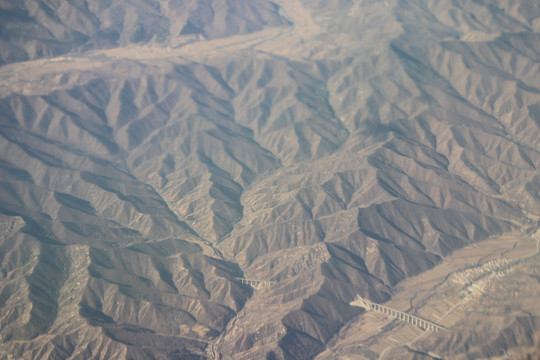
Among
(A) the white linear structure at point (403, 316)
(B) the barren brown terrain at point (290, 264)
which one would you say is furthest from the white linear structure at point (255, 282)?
(A) the white linear structure at point (403, 316)

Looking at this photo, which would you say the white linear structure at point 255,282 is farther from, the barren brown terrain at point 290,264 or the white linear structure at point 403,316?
the white linear structure at point 403,316

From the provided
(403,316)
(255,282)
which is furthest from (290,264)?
(403,316)

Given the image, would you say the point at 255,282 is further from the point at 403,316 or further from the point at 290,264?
the point at 403,316

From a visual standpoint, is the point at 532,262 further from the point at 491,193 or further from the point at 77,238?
the point at 77,238

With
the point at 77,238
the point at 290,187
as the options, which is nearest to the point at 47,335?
the point at 77,238

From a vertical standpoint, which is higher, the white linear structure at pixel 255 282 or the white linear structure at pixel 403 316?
the white linear structure at pixel 255 282

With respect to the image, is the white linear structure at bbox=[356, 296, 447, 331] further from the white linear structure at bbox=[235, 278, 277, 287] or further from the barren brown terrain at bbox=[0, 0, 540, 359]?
the white linear structure at bbox=[235, 278, 277, 287]

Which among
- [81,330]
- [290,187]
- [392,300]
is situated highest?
[290,187]

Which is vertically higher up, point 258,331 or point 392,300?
point 258,331
